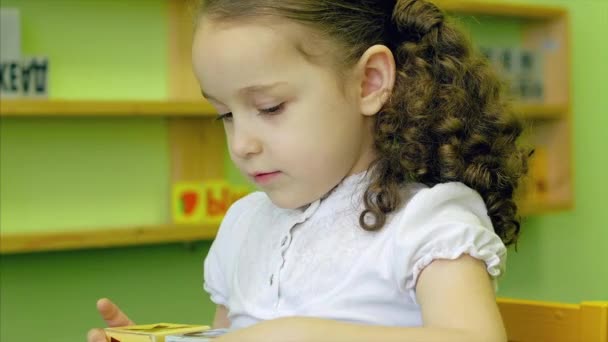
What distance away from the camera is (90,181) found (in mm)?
2467

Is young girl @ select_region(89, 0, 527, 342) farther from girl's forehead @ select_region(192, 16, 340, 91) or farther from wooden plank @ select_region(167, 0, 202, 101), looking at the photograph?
wooden plank @ select_region(167, 0, 202, 101)

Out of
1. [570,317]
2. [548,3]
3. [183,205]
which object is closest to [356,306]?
[570,317]

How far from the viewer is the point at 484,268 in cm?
91

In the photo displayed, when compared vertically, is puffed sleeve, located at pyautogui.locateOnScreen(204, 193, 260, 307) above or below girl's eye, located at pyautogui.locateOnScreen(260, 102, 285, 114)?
below

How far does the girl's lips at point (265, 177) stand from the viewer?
101 centimetres

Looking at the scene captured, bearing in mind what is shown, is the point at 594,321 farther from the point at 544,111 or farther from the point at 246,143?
the point at 544,111

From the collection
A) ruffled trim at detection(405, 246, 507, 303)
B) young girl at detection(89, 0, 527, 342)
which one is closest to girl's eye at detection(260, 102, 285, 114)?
young girl at detection(89, 0, 527, 342)

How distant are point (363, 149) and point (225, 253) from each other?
296mm

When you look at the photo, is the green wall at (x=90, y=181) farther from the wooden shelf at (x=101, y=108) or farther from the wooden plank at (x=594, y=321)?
the wooden plank at (x=594, y=321)

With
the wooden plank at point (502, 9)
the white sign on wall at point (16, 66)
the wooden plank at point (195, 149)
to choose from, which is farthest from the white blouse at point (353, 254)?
the wooden plank at point (502, 9)

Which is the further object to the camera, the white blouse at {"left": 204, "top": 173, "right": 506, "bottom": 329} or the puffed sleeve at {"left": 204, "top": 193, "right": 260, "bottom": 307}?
the puffed sleeve at {"left": 204, "top": 193, "right": 260, "bottom": 307}

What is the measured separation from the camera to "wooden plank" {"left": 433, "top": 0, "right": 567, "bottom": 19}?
2.73 meters

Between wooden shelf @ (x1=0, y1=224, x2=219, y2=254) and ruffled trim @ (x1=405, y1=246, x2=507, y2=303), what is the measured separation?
1.47 m

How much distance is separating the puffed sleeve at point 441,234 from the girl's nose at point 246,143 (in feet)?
0.55
